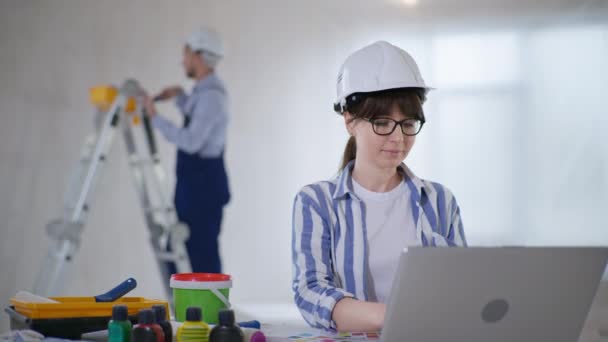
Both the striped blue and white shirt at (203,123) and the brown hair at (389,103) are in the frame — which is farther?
the striped blue and white shirt at (203,123)

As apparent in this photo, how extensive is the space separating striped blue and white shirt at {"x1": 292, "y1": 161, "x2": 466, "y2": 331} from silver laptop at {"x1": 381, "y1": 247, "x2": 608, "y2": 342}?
44 cm

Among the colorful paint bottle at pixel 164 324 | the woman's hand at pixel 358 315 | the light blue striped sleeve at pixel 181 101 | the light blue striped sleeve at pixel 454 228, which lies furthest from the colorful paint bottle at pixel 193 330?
the light blue striped sleeve at pixel 181 101

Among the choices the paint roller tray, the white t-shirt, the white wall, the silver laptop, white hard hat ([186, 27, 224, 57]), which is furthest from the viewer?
the white wall

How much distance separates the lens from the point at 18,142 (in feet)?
13.7

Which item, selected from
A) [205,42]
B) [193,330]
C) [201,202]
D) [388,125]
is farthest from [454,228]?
[205,42]

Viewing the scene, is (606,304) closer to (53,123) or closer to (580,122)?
(580,122)

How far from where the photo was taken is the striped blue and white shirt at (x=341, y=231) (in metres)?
1.45

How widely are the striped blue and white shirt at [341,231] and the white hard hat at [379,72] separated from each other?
195 millimetres

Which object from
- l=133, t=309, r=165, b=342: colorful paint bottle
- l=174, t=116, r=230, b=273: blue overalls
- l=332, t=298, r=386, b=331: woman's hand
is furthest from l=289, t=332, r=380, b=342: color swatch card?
l=174, t=116, r=230, b=273: blue overalls

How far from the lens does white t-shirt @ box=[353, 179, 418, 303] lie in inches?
57.9

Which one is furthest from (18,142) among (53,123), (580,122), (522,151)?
(580,122)

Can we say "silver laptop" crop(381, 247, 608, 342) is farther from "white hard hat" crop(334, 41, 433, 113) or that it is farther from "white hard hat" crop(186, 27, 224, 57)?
"white hard hat" crop(186, 27, 224, 57)

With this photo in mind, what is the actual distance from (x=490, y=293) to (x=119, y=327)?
1.64 feet

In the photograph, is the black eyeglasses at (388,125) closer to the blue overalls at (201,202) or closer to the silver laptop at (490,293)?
the silver laptop at (490,293)
